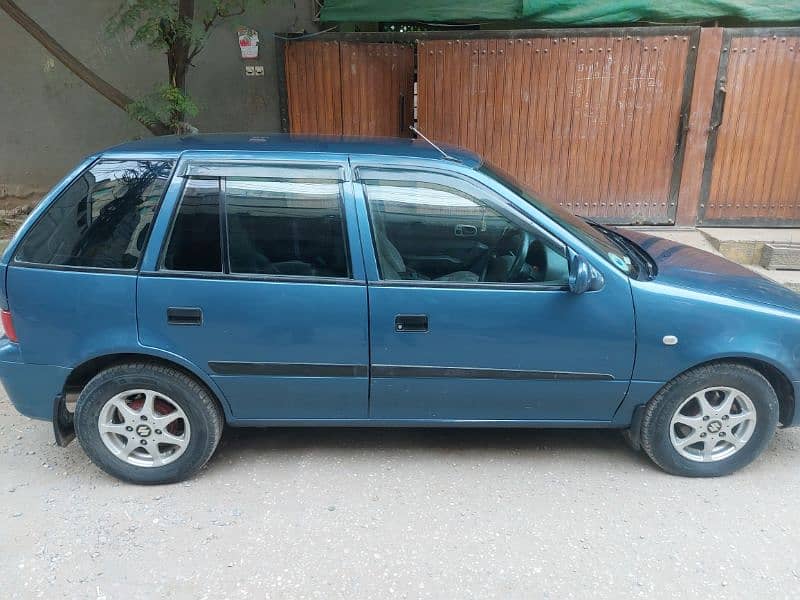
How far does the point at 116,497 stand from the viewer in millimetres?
3139

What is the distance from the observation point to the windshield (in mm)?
3152

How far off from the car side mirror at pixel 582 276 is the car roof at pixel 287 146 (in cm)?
75

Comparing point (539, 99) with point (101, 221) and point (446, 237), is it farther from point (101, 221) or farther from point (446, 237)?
point (101, 221)

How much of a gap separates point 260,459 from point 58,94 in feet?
19.9

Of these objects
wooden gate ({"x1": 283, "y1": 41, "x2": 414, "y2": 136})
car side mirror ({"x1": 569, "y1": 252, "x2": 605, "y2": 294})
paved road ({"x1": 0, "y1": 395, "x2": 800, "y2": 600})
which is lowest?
paved road ({"x1": 0, "y1": 395, "x2": 800, "y2": 600})

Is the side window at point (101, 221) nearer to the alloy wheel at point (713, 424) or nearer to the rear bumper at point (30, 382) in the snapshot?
the rear bumper at point (30, 382)

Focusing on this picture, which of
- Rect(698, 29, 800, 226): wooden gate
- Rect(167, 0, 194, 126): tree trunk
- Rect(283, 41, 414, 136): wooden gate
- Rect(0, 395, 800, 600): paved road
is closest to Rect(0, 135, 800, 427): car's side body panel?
Rect(0, 395, 800, 600): paved road

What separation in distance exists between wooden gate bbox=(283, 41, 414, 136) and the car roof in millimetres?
3728

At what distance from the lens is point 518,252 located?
321 cm

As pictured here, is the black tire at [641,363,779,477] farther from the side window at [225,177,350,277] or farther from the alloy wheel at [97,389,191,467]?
the alloy wheel at [97,389,191,467]

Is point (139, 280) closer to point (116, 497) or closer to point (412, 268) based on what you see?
point (116, 497)

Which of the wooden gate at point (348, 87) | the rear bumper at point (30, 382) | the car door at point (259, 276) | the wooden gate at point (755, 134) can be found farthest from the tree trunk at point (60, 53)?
the wooden gate at point (755, 134)

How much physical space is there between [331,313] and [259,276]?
40 centimetres

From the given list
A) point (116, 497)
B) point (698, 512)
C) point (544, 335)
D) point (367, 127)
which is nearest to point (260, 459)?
point (116, 497)
